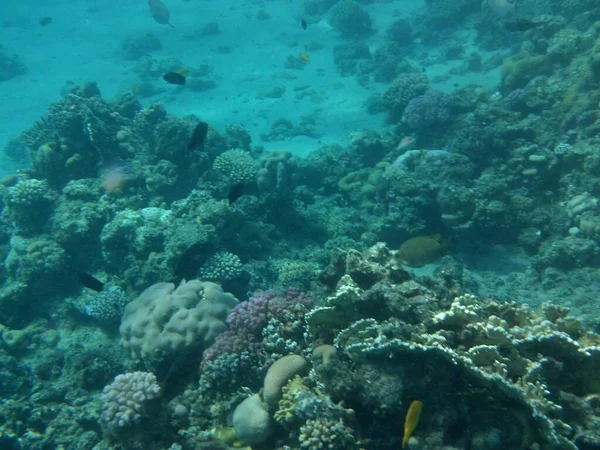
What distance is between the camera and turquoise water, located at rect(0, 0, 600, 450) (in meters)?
3.51

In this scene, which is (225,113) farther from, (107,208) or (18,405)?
(18,405)

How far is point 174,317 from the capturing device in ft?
18.7

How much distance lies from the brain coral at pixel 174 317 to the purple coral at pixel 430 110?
9.46 metres

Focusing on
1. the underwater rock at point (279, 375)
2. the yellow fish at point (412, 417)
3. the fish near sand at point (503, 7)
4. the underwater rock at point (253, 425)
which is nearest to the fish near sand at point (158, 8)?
the fish near sand at point (503, 7)

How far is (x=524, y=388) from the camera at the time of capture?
3223 mm

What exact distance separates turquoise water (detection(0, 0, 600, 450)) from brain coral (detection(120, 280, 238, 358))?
0.03 meters

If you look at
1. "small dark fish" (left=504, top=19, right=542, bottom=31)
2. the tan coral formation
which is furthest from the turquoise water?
"small dark fish" (left=504, top=19, right=542, bottom=31)

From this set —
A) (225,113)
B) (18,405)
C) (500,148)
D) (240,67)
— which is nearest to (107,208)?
(18,405)

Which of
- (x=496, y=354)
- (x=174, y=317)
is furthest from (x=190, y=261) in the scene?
(x=496, y=354)

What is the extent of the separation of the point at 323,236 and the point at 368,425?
6235 millimetres

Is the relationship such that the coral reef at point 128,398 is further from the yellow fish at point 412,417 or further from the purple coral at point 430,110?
the purple coral at point 430,110

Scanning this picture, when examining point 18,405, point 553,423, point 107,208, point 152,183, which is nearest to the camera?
point 553,423

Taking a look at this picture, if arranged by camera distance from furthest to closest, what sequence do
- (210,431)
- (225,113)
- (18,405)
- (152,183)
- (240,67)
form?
(240,67)
(225,113)
(152,183)
(18,405)
(210,431)

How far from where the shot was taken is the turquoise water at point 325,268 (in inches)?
138
